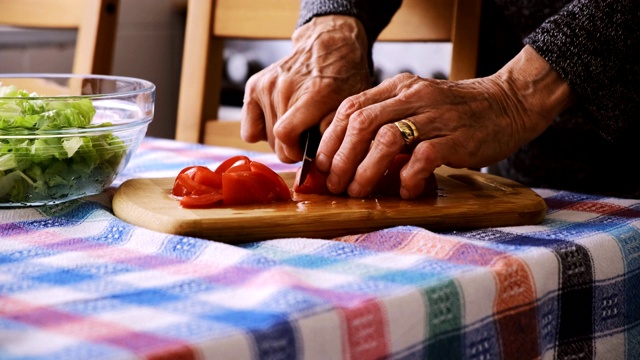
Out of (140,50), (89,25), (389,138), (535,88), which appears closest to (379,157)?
(389,138)

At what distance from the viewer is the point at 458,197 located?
105cm

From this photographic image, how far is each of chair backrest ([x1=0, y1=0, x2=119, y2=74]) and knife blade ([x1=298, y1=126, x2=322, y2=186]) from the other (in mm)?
851

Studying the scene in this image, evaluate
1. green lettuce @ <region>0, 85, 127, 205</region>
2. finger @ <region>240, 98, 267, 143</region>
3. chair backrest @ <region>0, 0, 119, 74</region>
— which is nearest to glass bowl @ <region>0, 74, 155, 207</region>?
green lettuce @ <region>0, 85, 127, 205</region>

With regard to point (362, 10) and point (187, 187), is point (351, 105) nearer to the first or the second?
point (187, 187)

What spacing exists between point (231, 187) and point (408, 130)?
8.9 inches

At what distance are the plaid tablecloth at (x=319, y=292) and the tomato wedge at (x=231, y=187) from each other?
0.09m

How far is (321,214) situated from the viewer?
Result: 92 cm

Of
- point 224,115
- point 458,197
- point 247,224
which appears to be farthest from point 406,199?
point 224,115

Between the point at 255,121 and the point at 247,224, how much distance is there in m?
0.53

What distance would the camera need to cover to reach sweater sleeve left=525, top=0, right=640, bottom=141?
44.0 inches

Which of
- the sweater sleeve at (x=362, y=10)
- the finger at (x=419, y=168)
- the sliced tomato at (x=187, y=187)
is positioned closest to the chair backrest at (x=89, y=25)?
the sweater sleeve at (x=362, y=10)

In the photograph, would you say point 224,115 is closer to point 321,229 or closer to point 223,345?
point 321,229

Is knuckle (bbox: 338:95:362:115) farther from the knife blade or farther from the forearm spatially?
the forearm

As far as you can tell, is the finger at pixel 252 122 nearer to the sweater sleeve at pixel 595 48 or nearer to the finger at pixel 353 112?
the finger at pixel 353 112
